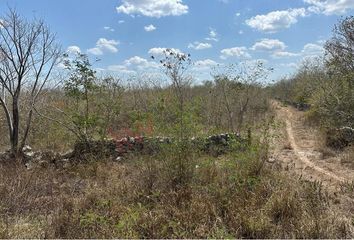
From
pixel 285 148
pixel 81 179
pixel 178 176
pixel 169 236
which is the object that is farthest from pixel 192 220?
pixel 285 148

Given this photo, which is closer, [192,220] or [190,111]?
[192,220]

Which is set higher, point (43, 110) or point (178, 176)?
point (43, 110)

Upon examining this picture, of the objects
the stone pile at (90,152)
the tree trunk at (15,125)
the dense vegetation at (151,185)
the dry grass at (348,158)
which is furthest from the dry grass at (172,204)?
the dry grass at (348,158)

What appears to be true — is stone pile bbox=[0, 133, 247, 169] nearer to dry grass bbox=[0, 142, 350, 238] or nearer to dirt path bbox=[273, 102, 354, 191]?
dirt path bbox=[273, 102, 354, 191]

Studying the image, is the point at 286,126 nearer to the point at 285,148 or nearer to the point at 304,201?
the point at 285,148

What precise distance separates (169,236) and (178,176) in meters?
1.97

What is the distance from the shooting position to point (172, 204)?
18.7 feet

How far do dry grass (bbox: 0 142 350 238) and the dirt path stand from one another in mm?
1566

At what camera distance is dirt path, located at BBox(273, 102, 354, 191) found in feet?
27.3

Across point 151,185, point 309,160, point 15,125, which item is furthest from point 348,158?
point 15,125

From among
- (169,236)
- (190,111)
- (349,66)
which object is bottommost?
(169,236)

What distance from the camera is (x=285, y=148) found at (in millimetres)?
12766

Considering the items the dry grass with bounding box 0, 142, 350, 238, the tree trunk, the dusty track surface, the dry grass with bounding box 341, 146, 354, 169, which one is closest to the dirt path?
the dusty track surface

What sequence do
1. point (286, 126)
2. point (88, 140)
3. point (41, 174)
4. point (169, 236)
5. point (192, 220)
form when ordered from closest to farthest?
point (169, 236) < point (192, 220) < point (41, 174) < point (88, 140) < point (286, 126)
